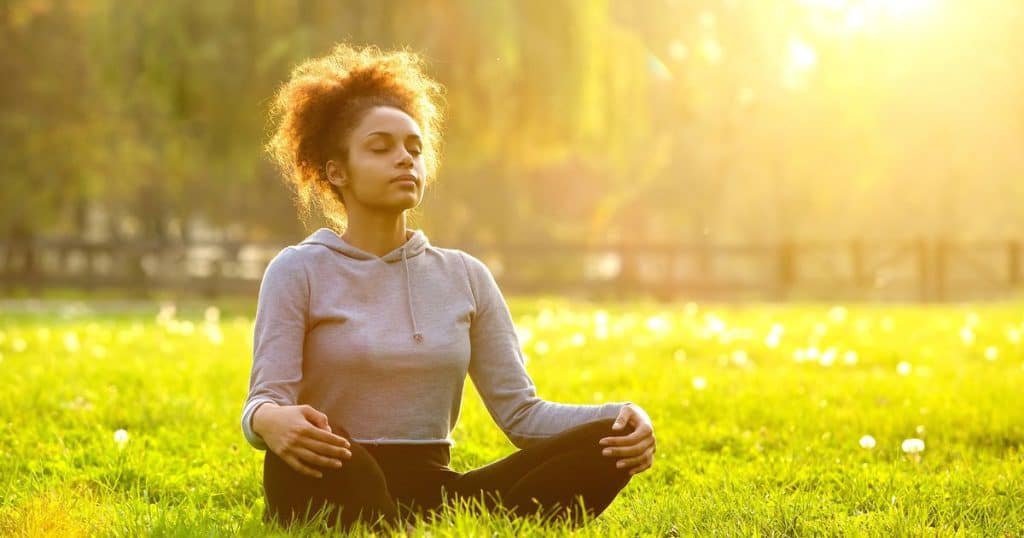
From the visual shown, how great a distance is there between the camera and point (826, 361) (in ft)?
26.9

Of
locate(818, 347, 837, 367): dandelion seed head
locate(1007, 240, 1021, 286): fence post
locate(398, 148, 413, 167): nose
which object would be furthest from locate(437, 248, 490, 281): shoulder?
locate(1007, 240, 1021, 286): fence post

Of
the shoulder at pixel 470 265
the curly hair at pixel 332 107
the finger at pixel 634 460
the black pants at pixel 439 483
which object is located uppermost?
the curly hair at pixel 332 107

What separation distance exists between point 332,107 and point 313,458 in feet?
3.82

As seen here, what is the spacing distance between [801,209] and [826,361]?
38.7 m

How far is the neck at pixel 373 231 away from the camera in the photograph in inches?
143

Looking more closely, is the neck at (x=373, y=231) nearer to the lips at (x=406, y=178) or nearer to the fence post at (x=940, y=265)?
the lips at (x=406, y=178)

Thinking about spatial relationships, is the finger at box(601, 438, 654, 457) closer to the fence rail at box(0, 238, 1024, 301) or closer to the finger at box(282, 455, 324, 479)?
the finger at box(282, 455, 324, 479)

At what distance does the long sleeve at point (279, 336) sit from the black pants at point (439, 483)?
197mm

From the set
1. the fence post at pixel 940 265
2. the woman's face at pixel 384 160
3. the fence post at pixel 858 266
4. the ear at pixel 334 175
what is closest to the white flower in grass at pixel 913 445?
the woman's face at pixel 384 160

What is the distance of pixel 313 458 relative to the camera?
310cm

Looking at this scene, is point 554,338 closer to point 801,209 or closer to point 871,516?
point 871,516

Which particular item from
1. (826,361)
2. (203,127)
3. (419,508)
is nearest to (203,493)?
(419,508)

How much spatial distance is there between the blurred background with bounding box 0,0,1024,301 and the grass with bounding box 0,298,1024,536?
7.29ft

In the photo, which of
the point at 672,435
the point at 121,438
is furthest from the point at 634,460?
the point at 121,438
